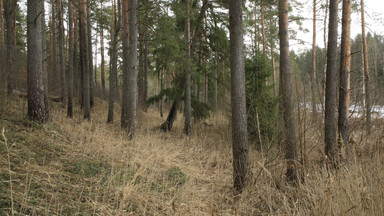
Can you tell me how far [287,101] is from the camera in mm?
4816

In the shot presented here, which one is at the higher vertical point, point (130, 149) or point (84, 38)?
point (84, 38)

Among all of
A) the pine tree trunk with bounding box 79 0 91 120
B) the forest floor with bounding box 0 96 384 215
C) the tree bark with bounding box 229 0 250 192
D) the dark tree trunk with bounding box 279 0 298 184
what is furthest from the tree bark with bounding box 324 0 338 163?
the pine tree trunk with bounding box 79 0 91 120

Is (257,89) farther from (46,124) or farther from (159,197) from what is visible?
(46,124)

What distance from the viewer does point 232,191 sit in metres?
4.16

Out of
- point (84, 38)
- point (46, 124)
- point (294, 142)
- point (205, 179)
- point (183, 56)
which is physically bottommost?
point (205, 179)

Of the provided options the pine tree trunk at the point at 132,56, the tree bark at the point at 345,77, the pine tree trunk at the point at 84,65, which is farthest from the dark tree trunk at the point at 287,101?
the pine tree trunk at the point at 84,65

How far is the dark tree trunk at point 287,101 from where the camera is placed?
4.69 m

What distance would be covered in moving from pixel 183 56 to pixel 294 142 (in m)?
5.41

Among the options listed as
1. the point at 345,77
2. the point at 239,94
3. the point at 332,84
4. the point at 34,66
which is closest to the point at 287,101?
the point at 332,84

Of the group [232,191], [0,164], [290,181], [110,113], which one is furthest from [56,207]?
[110,113]

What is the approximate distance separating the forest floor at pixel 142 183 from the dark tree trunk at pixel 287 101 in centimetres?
34

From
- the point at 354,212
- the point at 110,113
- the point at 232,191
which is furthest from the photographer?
the point at 110,113

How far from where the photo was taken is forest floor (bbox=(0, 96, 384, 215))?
235cm

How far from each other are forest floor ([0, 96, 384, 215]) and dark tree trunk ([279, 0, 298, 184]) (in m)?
0.34
